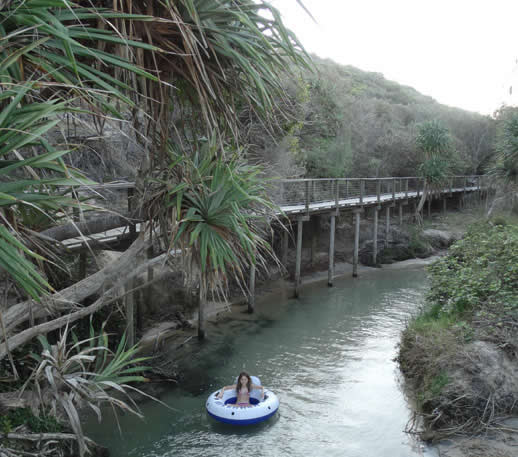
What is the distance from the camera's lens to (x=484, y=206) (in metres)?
29.9

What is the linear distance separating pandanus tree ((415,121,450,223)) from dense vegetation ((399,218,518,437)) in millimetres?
17069

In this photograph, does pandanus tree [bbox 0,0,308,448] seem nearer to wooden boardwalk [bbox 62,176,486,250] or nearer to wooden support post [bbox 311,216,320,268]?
wooden boardwalk [bbox 62,176,486,250]

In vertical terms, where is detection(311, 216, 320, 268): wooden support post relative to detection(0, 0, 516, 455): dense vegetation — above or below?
below

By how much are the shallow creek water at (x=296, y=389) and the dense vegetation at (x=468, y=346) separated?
1.89 feet

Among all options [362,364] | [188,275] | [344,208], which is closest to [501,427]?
[362,364]

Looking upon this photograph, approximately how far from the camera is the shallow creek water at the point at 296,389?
640 centimetres

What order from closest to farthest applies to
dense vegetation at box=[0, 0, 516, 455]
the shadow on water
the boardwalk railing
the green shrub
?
dense vegetation at box=[0, 0, 516, 455] < the green shrub < the shadow on water < the boardwalk railing

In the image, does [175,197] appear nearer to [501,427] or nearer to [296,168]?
[501,427]

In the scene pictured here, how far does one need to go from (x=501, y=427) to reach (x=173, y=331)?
6718mm

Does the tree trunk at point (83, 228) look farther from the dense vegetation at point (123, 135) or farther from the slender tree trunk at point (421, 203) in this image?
the slender tree trunk at point (421, 203)

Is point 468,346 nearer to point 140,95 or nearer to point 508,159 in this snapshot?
point 140,95

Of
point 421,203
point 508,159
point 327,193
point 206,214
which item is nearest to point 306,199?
point 327,193

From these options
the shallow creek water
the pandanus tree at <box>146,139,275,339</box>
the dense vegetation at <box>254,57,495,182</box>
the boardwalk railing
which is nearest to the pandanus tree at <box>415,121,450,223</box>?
the boardwalk railing

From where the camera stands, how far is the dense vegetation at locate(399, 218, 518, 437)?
6.48 m
